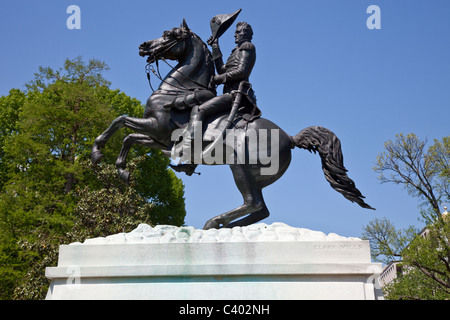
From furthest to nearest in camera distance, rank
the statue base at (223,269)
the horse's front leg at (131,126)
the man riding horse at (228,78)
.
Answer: the horse's front leg at (131,126) < the man riding horse at (228,78) < the statue base at (223,269)

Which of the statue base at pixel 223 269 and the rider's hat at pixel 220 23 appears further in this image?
the rider's hat at pixel 220 23

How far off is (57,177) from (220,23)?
13.0m

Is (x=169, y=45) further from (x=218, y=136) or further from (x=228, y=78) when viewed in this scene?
(x=218, y=136)

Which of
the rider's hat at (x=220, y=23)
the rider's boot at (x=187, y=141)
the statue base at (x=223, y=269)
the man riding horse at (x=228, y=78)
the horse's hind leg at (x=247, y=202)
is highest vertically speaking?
the rider's hat at (x=220, y=23)

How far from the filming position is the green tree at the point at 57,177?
17.7 metres

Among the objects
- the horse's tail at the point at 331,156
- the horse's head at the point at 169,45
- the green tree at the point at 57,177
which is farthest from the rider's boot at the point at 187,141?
the green tree at the point at 57,177

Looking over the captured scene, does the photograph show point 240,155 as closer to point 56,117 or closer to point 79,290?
point 79,290

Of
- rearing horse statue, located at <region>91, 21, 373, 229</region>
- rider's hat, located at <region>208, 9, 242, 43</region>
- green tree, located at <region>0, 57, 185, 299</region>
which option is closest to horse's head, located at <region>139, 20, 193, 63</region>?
rearing horse statue, located at <region>91, 21, 373, 229</region>

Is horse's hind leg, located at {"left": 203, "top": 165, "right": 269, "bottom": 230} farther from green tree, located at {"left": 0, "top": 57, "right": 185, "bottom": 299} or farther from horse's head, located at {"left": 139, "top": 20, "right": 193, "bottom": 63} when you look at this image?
green tree, located at {"left": 0, "top": 57, "right": 185, "bottom": 299}

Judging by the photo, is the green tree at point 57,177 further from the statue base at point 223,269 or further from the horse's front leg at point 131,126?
the statue base at point 223,269

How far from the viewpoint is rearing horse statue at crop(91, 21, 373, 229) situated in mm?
7688

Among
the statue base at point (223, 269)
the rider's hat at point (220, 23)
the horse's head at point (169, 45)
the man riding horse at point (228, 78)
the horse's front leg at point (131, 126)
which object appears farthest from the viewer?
the rider's hat at point (220, 23)
